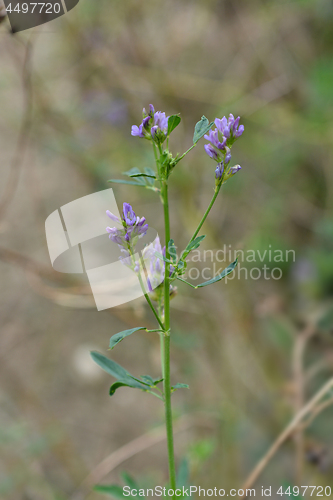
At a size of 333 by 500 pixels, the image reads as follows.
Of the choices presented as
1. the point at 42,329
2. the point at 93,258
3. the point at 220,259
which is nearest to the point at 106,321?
the point at 42,329

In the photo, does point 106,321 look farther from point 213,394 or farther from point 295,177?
point 295,177

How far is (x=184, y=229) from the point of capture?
1.54m

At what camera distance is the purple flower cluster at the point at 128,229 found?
38 centimetres

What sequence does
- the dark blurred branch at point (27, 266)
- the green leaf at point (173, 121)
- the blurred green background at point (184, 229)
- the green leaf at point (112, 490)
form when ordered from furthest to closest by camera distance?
1. the blurred green background at point (184, 229)
2. the dark blurred branch at point (27, 266)
3. the green leaf at point (112, 490)
4. the green leaf at point (173, 121)

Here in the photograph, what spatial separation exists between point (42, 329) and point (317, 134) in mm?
1480

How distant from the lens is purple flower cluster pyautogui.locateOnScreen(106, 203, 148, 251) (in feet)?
1.23

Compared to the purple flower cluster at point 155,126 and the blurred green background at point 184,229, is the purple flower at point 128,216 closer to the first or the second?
the purple flower cluster at point 155,126

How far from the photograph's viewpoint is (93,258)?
560mm

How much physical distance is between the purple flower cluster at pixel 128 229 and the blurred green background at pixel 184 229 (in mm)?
579

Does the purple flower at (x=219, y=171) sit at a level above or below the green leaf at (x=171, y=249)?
above

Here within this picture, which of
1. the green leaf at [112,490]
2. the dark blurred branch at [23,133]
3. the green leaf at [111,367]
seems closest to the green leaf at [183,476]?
the green leaf at [112,490]

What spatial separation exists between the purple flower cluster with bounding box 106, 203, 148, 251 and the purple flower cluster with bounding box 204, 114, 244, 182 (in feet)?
0.30

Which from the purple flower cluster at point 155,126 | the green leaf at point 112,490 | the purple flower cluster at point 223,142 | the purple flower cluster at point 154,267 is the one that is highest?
the purple flower cluster at point 155,126

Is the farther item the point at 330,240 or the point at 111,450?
the point at 111,450
